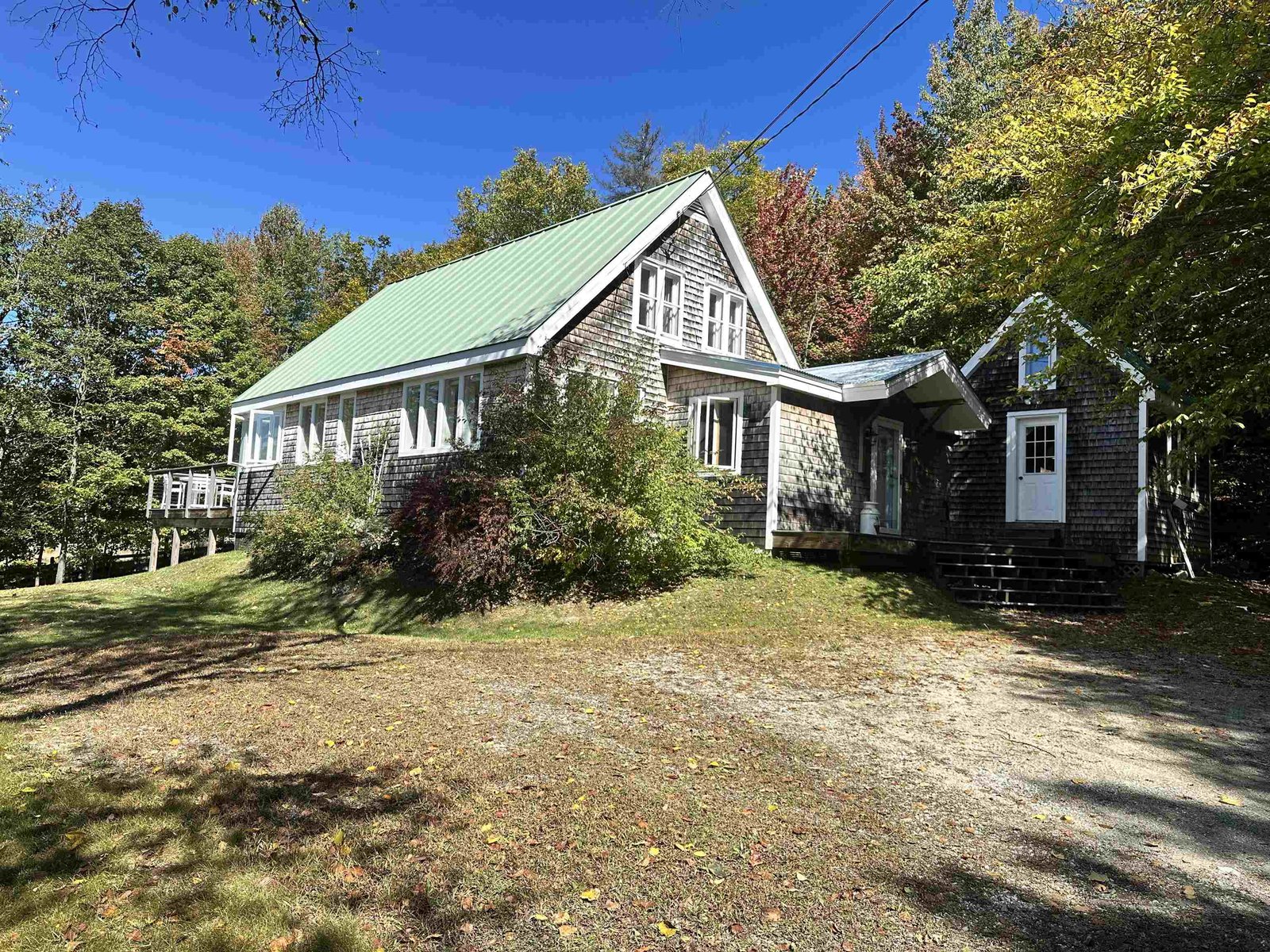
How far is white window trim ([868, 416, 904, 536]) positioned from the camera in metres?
18.0

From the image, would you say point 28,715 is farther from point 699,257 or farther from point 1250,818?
point 699,257

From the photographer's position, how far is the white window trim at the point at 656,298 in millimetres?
18250

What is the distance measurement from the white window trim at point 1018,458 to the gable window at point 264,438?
19.1 m

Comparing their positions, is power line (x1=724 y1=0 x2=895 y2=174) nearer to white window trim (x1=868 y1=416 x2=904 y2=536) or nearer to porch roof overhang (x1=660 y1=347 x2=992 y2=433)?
porch roof overhang (x1=660 y1=347 x2=992 y2=433)

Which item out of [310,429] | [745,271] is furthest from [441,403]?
[745,271]

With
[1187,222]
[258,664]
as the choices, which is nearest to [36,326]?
[258,664]

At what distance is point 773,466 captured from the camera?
→ 52.4ft

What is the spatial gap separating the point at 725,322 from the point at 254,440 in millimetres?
14605

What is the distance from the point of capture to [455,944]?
3770 mm

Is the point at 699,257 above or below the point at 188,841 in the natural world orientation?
above

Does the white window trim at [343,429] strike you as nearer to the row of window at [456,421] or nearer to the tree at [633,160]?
the row of window at [456,421]

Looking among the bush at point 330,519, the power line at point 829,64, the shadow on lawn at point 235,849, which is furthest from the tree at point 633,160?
the shadow on lawn at point 235,849

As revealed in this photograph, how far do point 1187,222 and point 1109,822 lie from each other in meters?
10.4

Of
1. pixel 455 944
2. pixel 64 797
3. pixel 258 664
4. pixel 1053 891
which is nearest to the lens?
pixel 455 944
